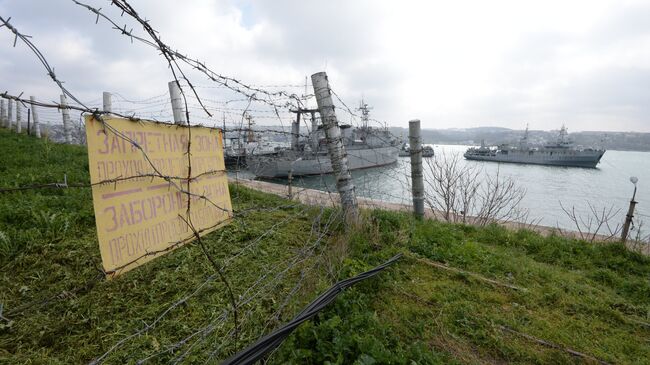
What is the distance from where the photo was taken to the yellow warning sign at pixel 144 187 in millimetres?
1213

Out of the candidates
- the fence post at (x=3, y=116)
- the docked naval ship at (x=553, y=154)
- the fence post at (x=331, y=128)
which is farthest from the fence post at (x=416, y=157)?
the docked naval ship at (x=553, y=154)

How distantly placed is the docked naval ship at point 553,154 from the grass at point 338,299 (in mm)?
49615

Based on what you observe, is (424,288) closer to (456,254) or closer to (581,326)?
(456,254)

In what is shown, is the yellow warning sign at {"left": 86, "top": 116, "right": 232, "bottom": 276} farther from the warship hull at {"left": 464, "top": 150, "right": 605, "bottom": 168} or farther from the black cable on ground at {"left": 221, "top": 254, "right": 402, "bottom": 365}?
the warship hull at {"left": 464, "top": 150, "right": 605, "bottom": 168}

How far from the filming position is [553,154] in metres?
43.8

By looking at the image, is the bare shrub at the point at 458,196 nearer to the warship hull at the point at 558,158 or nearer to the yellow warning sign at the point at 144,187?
the yellow warning sign at the point at 144,187

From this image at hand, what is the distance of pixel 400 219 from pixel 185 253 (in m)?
2.97

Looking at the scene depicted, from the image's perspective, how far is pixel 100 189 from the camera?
120 centimetres

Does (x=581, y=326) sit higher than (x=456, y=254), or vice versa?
(x=456, y=254)

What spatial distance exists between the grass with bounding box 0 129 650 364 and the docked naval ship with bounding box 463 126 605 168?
1953 inches

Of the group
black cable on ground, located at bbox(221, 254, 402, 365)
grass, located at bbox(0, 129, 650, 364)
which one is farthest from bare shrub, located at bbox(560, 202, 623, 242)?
black cable on ground, located at bbox(221, 254, 402, 365)

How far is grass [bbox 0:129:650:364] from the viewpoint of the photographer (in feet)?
6.53

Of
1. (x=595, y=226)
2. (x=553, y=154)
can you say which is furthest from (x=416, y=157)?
(x=553, y=154)

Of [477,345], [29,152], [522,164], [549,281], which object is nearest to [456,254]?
[549,281]
